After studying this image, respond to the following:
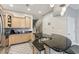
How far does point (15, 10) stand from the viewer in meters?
1.66

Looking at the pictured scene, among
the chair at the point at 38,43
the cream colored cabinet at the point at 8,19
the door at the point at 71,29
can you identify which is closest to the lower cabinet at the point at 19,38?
the chair at the point at 38,43

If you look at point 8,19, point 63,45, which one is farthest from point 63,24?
point 8,19

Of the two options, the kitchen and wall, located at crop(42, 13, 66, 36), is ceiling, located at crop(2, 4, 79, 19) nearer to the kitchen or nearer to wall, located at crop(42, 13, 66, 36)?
the kitchen

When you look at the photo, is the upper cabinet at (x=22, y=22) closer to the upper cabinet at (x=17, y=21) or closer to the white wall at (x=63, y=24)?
the upper cabinet at (x=17, y=21)

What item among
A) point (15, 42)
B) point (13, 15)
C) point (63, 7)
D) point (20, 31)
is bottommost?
point (15, 42)

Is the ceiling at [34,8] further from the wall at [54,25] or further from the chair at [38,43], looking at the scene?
the chair at [38,43]

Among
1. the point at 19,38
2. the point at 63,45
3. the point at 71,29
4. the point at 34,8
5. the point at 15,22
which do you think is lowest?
the point at 63,45

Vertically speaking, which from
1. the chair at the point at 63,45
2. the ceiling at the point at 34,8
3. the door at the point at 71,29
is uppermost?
the ceiling at the point at 34,8

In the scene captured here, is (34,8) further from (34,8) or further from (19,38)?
(19,38)

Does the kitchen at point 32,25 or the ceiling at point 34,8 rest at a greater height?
the ceiling at point 34,8

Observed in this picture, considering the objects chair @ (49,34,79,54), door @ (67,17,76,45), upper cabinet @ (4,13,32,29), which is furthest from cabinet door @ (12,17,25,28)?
door @ (67,17,76,45)
